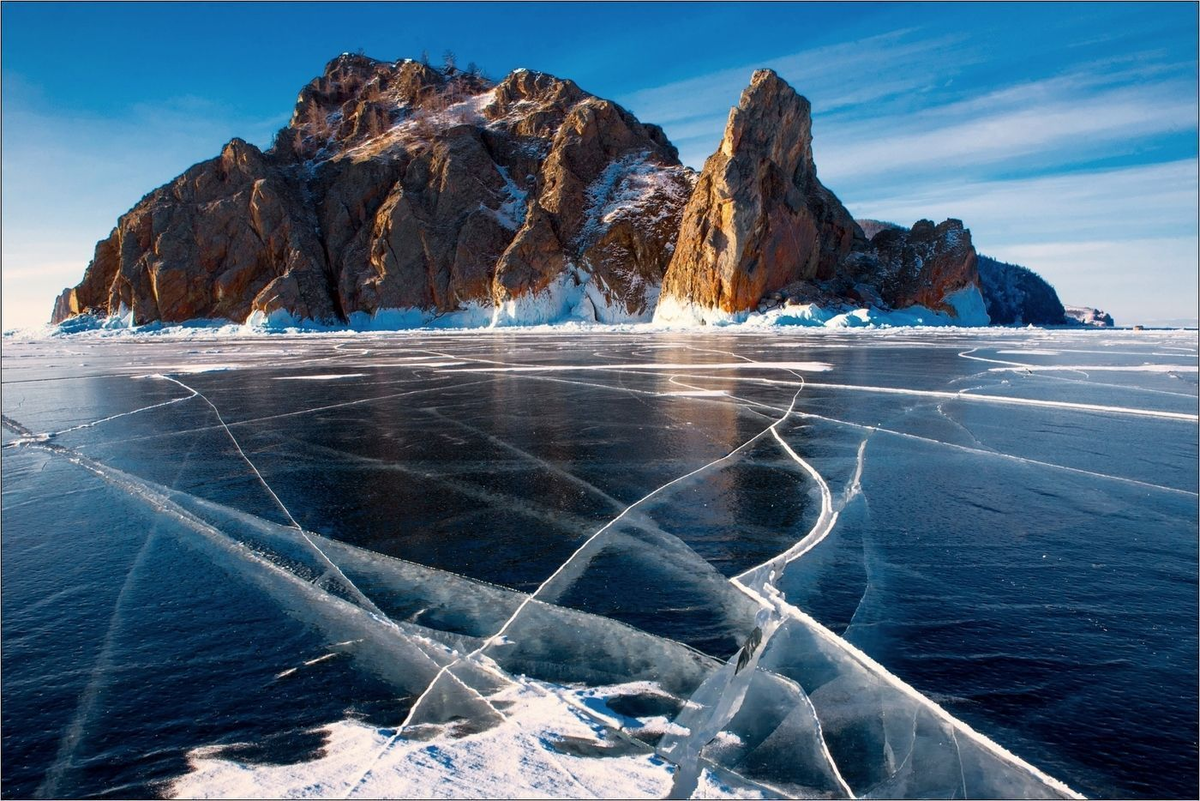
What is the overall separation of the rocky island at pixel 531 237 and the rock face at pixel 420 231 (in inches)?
7.0

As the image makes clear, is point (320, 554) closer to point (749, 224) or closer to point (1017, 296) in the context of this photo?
point (749, 224)

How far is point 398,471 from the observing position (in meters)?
5.90

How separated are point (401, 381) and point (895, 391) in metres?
9.35

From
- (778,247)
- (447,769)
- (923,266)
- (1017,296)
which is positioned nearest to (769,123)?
(778,247)

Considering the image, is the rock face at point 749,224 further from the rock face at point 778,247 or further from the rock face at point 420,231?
A: the rock face at point 420,231

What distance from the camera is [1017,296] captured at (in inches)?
2781

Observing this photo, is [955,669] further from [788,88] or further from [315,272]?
[315,272]

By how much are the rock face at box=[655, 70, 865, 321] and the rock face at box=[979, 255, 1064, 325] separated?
90.3 feet

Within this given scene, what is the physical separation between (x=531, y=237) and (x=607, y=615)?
174 ft

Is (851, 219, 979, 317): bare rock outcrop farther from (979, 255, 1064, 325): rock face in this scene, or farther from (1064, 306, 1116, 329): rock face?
(1064, 306, 1116, 329): rock face

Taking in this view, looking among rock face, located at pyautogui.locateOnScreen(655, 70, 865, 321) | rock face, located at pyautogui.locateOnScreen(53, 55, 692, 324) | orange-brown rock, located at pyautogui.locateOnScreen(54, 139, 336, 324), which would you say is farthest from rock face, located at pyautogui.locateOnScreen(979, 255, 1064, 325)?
orange-brown rock, located at pyautogui.locateOnScreen(54, 139, 336, 324)

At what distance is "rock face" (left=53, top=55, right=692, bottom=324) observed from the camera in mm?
53969

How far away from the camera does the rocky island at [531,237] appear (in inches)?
1806

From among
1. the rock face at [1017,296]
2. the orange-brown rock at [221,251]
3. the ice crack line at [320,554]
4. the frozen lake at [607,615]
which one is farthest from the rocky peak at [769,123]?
the ice crack line at [320,554]
